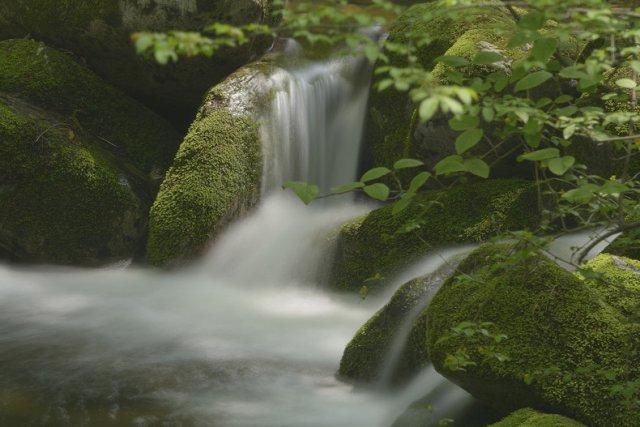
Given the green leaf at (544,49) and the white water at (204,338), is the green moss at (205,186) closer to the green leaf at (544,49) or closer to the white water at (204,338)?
the white water at (204,338)

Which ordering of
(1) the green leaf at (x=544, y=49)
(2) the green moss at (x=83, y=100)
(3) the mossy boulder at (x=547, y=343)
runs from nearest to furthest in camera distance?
(1) the green leaf at (x=544, y=49) < (3) the mossy boulder at (x=547, y=343) < (2) the green moss at (x=83, y=100)

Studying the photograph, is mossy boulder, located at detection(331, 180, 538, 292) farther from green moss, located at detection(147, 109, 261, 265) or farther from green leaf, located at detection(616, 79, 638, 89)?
green leaf, located at detection(616, 79, 638, 89)

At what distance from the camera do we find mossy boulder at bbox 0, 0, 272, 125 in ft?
27.0

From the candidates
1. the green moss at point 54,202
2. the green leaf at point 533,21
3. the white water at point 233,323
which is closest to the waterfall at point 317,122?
the white water at point 233,323

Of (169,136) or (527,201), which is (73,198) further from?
(527,201)

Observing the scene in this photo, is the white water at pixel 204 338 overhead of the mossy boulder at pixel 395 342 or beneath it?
beneath

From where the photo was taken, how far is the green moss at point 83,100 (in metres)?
8.41

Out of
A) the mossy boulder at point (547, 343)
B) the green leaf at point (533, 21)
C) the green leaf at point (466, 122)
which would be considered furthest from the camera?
the mossy boulder at point (547, 343)

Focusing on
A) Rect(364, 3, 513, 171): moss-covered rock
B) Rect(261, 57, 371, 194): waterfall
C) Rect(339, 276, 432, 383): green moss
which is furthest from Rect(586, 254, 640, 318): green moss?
Rect(261, 57, 371, 194): waterfall

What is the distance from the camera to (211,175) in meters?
7.66

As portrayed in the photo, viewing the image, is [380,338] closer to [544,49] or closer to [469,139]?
[469,139]

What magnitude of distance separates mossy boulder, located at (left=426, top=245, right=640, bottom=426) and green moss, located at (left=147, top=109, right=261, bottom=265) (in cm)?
393

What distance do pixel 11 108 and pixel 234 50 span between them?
226 cm

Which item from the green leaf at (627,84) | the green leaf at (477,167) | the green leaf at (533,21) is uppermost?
the green leaf at (533,21)
